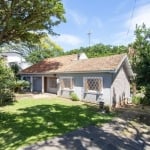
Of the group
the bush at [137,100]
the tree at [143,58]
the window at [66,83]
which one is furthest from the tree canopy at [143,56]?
the window at [66,83]

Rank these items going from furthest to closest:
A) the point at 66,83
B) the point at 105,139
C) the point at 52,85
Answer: the point at 52,85, the point at 66,83, the point at 105,139

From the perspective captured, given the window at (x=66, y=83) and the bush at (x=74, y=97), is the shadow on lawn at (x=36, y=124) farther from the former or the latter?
the window at (x=66, y=83)

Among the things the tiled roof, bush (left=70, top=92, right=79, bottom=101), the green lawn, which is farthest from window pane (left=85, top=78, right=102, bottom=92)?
the green lawn

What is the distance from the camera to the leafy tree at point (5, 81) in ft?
69.3

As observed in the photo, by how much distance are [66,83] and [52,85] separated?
4905mm

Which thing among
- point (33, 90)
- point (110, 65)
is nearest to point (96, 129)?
point (110, 65)

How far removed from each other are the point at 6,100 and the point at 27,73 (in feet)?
38.3

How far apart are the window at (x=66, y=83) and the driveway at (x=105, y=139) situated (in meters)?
12.9

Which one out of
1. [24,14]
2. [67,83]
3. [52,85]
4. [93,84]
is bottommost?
[93,84]

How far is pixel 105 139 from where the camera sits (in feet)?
39.4

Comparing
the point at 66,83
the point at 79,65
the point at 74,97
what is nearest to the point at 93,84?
the point at 74,97

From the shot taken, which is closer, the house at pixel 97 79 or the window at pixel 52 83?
the house at pixel 97 79

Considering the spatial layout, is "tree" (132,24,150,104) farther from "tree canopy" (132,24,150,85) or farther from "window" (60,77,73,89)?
"window" (60,77,73,89)

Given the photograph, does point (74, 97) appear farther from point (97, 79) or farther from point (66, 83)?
point (97, 79)
